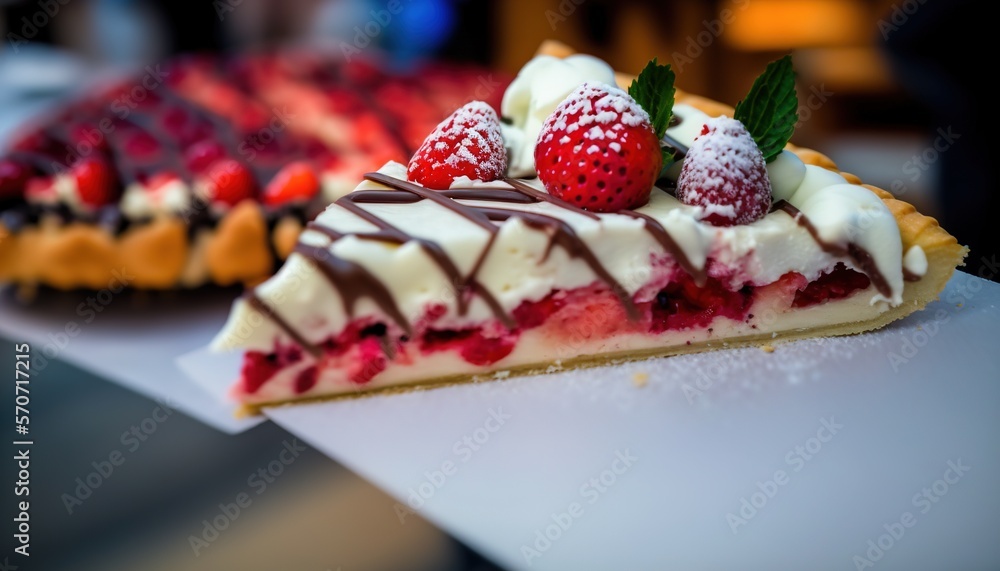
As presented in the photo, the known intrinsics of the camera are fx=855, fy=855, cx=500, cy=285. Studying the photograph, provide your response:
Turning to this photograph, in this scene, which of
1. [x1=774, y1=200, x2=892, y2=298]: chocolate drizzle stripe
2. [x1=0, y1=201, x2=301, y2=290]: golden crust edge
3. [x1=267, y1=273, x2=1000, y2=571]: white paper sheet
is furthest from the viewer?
[x1=0, y1=201, x2=301, y2=290]: golden crust edge

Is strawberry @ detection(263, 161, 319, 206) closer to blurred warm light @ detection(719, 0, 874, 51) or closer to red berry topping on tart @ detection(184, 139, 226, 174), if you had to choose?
red berry topping on tart @ detection(184, 139, 226, 174)

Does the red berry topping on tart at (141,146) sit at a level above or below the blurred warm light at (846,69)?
below

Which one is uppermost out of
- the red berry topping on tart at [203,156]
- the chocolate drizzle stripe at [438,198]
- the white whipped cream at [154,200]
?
the chocolate drizzle stripe at [438,198]

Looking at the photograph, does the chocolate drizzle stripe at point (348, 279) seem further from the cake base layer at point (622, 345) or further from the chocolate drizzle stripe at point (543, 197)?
the chocolate drizzle stripe at point (543, 197)

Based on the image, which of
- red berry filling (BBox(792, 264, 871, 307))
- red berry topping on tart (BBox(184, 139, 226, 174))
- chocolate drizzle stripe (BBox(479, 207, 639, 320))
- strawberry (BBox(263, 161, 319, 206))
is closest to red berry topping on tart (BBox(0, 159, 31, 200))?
red berry topping on tart (BBox(184, 139, 226, 174))

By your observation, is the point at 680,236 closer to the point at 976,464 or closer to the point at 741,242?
the point at 741,242

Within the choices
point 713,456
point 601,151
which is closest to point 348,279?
point 601,151

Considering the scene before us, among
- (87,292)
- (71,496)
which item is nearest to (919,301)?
(71,496)

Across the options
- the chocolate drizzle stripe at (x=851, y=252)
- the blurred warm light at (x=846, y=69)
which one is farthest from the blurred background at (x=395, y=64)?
the chocolate drizzle stripe at (x=851, y=252)
